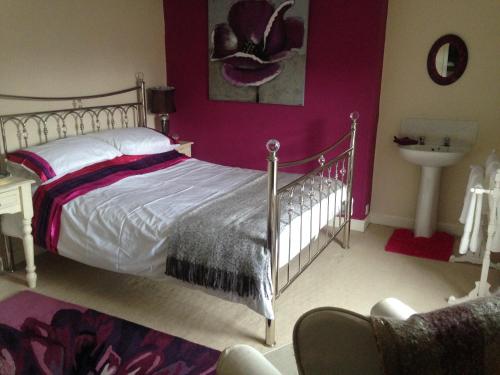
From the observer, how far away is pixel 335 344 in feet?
3.17

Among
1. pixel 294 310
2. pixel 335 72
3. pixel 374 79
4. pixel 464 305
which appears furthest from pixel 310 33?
pixel 464 305

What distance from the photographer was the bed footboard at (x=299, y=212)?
7.42 ft

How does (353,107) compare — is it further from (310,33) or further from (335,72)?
(310,33)

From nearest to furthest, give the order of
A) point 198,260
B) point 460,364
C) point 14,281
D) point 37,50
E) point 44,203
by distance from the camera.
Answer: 1. point 460,364
2. point 198,260
3. point 44,203
4. point 14,281
5. point 37,50

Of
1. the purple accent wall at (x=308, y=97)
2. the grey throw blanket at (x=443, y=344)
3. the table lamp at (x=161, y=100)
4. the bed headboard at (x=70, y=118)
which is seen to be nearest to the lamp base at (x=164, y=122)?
the table lamp at (x=161, y=100)

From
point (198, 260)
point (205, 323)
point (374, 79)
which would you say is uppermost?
point (374, 79)

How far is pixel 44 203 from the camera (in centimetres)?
289

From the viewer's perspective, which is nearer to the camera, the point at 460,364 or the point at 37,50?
the point at 460,364

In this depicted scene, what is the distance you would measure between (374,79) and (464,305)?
3139 mm

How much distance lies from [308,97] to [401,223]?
1.53 meters

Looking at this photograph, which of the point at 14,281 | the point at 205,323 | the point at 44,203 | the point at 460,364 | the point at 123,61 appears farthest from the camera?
the point at 123,61

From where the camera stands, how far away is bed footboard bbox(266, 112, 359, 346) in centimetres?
226

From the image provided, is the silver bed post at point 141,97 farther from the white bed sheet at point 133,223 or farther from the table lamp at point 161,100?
the white bed sheet at point 133,223

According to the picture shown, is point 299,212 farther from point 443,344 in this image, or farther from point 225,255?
point 443,344
